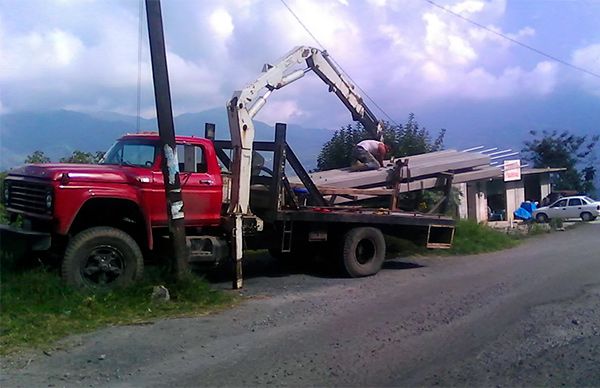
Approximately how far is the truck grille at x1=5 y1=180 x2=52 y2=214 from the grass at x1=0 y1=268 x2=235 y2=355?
3.02ft

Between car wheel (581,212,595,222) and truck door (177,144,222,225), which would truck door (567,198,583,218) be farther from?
truck door (177,144,222,225)

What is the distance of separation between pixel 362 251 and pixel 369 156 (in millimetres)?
2542

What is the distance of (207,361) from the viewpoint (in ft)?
22.4

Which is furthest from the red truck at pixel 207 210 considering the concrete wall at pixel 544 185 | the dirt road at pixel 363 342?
the concrete wall at pixel 544 185

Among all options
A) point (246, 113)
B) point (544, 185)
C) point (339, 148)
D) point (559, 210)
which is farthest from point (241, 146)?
point (544, 185)

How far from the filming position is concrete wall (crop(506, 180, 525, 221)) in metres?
39.4

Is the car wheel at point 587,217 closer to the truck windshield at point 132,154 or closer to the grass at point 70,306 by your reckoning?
the grass at point 70,306

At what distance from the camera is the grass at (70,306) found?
25.5 ft

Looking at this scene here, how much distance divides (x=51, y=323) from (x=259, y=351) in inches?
105

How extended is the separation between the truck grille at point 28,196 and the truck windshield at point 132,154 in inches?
53.8

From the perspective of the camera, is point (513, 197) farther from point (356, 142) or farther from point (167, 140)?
point (167, 140)

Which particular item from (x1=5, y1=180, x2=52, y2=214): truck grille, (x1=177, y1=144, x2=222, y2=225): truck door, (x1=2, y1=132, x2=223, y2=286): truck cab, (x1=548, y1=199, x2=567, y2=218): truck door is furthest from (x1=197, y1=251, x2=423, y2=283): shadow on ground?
(x1=548, y1=199, x2=567, y2=218): truck door

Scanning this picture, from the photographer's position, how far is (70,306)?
8.58 meters

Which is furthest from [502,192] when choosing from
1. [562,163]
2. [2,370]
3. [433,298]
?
[2,370]
